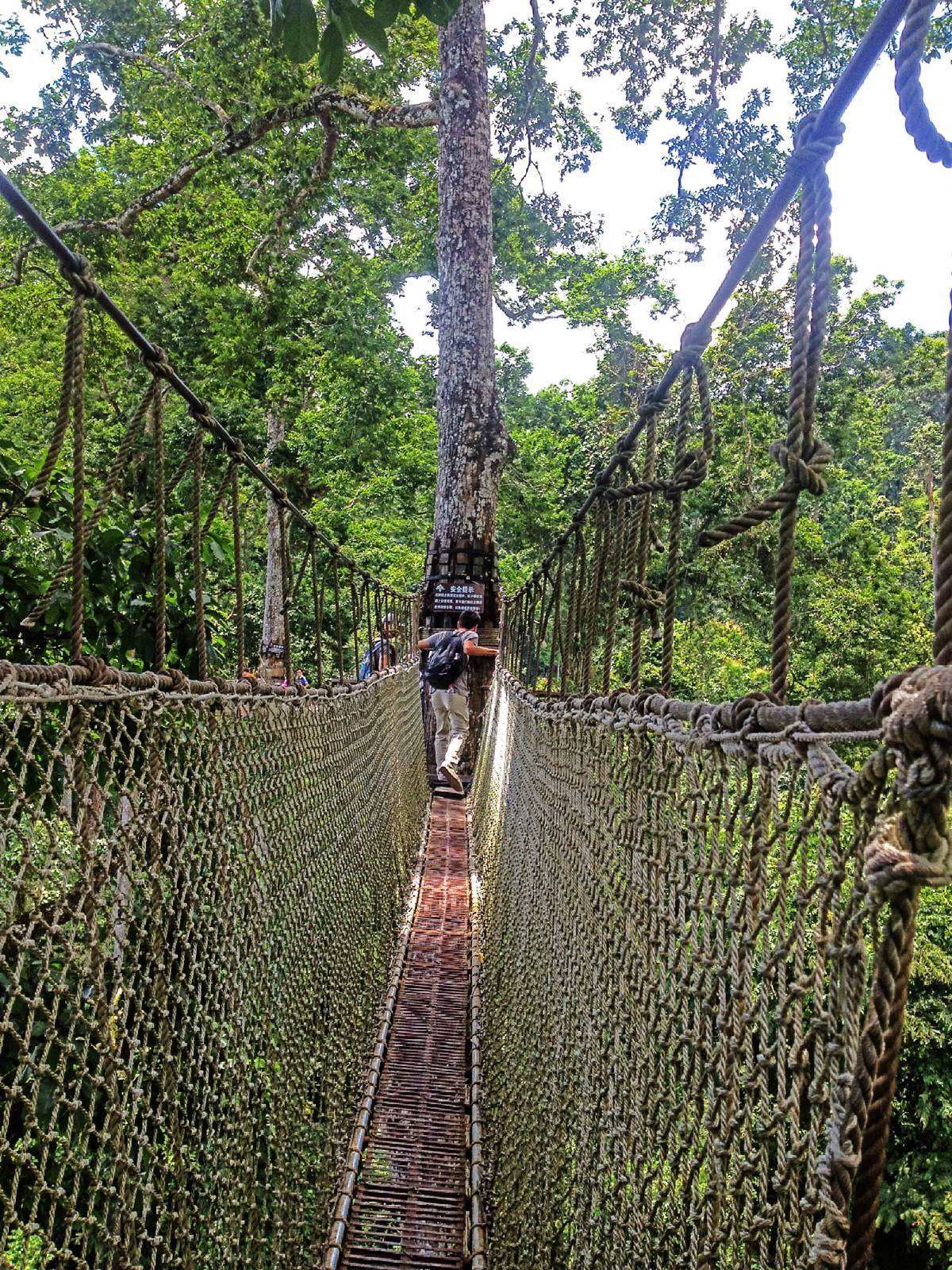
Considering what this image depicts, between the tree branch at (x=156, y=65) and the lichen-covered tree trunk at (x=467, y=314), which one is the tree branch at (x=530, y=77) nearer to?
the lichen-covered tree trunk at (x=467, y=314)

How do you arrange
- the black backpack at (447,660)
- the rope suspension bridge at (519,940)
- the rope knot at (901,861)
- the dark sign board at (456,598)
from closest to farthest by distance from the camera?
the rope knot at (901,861)
the rope suspension bridge at (519,940)
the black backpack at (447,660)
the dark sign board at (456,598)

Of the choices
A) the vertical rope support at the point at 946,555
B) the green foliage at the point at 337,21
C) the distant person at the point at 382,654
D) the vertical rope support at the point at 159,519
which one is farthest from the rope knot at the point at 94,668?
the distant person at the point at 382,654

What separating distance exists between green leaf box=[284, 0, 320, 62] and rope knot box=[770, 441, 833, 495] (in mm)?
1057

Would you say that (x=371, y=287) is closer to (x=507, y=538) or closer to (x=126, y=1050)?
(x=507, y=538)

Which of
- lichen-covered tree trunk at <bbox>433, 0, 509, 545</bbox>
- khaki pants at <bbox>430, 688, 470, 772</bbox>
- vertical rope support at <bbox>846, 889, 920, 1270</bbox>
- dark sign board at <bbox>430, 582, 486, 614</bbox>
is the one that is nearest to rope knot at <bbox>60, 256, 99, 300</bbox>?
vertical rope support at <bbox>846, 889, 920, 1270</bbox>

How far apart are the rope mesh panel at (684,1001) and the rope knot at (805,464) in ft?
0.74

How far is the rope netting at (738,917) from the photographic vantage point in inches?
18.8

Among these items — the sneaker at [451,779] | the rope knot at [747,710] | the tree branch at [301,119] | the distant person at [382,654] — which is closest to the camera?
the rope knot at [747,710]

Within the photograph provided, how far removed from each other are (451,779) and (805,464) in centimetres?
517

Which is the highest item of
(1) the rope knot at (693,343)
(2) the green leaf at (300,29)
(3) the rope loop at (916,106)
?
(2) the green leaf at (300,29)

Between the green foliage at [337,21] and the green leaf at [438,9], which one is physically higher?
the green leaf at [438,9]

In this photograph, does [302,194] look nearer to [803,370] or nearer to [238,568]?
[238,568]

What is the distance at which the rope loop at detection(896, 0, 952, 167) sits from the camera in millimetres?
589

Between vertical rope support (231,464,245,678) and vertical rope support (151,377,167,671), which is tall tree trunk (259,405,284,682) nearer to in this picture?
vertical rope support (231,464,245,678)
